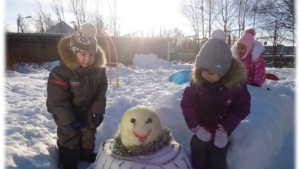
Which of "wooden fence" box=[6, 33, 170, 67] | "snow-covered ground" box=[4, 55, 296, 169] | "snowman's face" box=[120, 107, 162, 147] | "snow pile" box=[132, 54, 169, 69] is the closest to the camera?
"snowman's face" box=[120, 107, 162, 147]

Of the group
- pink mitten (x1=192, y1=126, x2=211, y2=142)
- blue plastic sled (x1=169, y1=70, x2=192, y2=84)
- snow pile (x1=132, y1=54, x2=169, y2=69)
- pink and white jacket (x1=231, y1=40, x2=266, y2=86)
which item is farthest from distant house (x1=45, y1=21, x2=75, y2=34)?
pink mitten (x1=192, y1=126, x2=211, y2=142)

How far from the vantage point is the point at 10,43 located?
18.2m

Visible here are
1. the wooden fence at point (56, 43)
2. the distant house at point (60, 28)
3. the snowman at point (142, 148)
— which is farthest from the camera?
the distant house at point (60, 28)

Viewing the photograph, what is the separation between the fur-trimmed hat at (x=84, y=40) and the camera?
102 inches

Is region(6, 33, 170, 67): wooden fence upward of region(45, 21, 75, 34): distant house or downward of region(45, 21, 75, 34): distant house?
downward

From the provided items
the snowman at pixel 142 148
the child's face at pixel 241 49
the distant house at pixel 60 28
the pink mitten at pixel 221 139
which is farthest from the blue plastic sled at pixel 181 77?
the distant house at pixel 60 28

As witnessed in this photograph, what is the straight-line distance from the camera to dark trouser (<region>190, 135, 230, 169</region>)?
2283 millimetres

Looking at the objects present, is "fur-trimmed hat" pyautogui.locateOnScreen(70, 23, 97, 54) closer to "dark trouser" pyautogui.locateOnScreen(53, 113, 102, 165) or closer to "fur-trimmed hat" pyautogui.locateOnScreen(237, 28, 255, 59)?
"dark trouser" pyautogui.locateOnScreen(53, 113, 102, 165)

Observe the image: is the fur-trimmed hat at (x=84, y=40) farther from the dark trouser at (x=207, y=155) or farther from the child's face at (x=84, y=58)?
the dark trouser at (x=207, y=155)

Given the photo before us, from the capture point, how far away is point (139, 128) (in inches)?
77.6

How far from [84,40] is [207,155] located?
1767 millimetres

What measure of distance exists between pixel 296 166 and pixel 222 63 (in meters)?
1.51

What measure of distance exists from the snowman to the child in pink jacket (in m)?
2.62

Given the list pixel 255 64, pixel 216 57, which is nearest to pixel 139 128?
pixel 216 57
